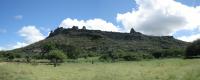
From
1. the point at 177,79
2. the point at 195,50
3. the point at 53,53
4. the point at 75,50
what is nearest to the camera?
the point at 177,79

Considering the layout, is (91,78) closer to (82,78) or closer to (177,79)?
(82,78)

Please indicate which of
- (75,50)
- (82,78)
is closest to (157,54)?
(75,50)

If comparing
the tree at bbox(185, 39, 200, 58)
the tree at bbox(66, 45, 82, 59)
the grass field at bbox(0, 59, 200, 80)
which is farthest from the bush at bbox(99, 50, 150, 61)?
the grass field at bbox(0, 59, 200, 80)

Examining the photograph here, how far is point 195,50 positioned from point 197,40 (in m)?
3.79

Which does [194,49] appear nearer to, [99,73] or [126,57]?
[126,57]

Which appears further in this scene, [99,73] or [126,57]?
[126,57]

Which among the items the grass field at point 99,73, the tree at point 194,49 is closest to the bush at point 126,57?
the tree at point 194,49

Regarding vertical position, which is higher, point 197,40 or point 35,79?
point 197,40

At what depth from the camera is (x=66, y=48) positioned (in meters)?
160

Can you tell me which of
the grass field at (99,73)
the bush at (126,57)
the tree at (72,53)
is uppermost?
the tree at (72,53)

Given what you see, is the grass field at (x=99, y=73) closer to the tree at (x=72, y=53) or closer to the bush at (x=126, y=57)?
the bush at (x=126, y=57)

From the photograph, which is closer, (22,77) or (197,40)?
(22,77)

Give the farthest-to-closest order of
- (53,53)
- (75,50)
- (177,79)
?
(75,50) → (53,53) → (177,79)

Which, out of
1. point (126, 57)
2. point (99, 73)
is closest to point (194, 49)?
point (126, 57)
